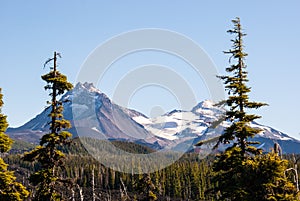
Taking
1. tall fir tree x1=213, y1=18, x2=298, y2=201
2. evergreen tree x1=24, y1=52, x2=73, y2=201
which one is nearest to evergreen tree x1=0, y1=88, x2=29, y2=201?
evergreen tree x1=24, y1=52, x2=73, y2=201

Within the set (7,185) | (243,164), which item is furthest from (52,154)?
(243,164)

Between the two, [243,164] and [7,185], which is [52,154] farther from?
[243,164]

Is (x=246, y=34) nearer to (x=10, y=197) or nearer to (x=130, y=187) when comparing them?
(x=10, y=197)

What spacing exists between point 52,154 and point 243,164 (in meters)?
→ 11.6

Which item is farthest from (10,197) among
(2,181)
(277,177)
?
(277,177)

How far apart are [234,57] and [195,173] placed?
4506 inches

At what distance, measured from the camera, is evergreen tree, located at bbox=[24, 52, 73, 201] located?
24.3 metres

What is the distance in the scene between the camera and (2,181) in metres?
24.4

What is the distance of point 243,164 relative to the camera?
887 inches

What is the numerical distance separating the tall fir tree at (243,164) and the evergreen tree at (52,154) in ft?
31.7

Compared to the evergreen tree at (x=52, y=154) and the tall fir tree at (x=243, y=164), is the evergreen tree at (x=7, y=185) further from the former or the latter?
the tall fir tree at (x=243, y=164)

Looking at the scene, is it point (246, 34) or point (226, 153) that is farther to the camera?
point (246, 34)

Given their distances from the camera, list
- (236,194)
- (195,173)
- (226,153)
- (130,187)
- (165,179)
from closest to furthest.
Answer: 1. (236,194)
2. (226,153)
3. (195,173)
4. (165,179)
5. (130,187)

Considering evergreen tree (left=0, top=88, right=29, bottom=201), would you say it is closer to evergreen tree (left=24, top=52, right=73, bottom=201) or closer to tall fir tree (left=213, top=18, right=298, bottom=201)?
evergreen tree (left=24, top=52, right=73, bottom=201)
